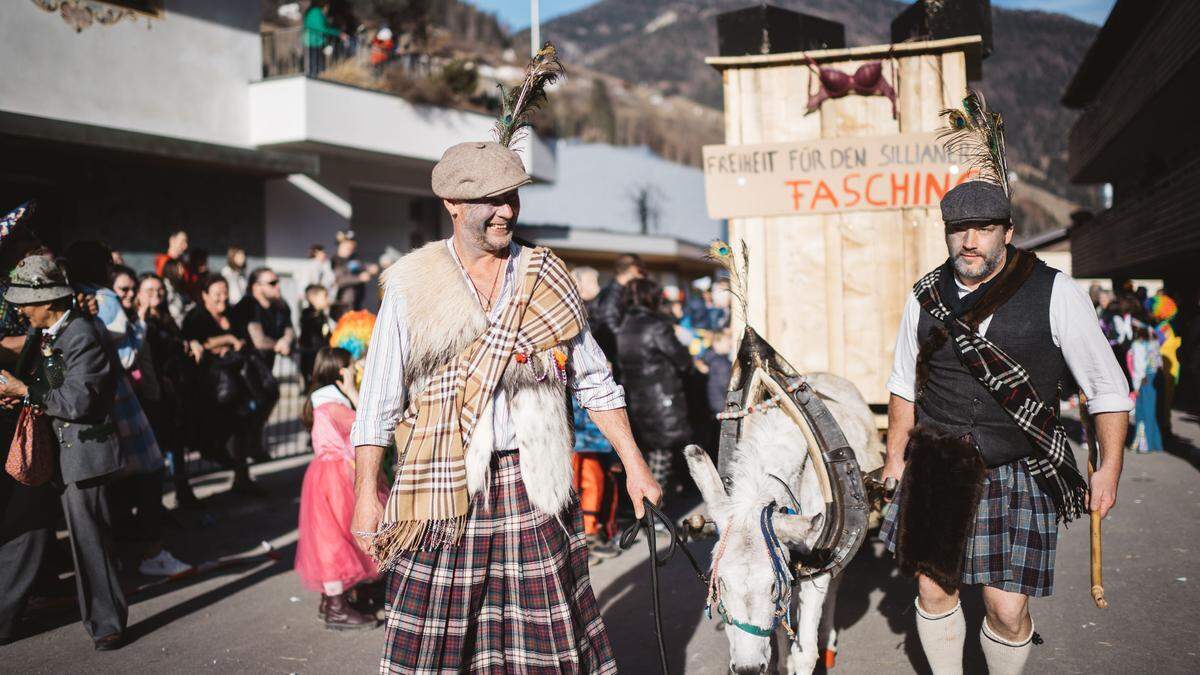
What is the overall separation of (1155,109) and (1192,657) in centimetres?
1727

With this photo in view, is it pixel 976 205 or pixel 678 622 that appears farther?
pixel 678 622

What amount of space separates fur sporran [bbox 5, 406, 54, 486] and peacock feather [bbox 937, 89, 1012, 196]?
201 inches

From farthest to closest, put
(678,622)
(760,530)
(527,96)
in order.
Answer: (678,622), (760,530), (527,96)

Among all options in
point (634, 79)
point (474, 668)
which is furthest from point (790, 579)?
point (634, 79)

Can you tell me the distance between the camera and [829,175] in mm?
6156

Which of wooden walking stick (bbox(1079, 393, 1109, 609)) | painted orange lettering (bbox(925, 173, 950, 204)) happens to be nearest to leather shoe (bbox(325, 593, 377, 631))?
wooden walking stick (bbox(1079, 393, 1109, 609))

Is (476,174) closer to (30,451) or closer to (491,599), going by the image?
(491,599)

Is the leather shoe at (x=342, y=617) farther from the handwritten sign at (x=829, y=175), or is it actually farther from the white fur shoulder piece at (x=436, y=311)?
the handwritten sign at (x=829, y=175)

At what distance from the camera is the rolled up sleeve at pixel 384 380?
3.06 m

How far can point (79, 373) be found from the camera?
5098 mm

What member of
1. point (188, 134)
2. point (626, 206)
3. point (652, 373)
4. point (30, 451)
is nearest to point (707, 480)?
point (30, 451)

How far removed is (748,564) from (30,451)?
13.5 feet

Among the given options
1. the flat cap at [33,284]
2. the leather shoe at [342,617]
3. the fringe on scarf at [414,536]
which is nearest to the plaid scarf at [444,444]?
the fringe on scarf at [414,536]

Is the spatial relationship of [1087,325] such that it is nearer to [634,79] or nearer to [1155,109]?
[1155,109]
